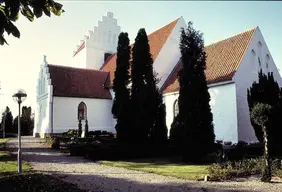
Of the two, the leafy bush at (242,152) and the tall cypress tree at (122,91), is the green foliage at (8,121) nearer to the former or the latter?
the tall cypress tree at (122,91)

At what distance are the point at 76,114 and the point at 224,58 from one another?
56.2 feet

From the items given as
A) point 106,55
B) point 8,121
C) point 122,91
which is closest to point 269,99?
point 122,91

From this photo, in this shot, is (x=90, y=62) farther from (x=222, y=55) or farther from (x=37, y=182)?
(x=37, y=182)

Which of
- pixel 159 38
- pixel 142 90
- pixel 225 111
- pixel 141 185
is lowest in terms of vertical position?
pixel 141 185

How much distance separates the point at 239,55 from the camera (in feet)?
69.1

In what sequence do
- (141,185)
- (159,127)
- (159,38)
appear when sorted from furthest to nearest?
1. (159,38)
2. (159,127)
3. (141,185)

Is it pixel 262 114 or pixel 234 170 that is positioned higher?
pixel 262 114

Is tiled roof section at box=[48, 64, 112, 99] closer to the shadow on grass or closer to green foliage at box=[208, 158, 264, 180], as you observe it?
the shadow on grass

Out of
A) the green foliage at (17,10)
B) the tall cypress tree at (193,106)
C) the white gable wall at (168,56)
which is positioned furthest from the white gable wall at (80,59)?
the green foliage at (17,10)

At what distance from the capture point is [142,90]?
20047 millimetres

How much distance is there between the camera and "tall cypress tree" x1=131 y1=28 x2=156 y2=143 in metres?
19.8

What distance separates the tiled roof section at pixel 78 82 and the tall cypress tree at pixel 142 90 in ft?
41.8

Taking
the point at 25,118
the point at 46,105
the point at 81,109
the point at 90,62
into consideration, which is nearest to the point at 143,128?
the point at 81,109

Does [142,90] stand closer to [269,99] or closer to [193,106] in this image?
[193,106]
